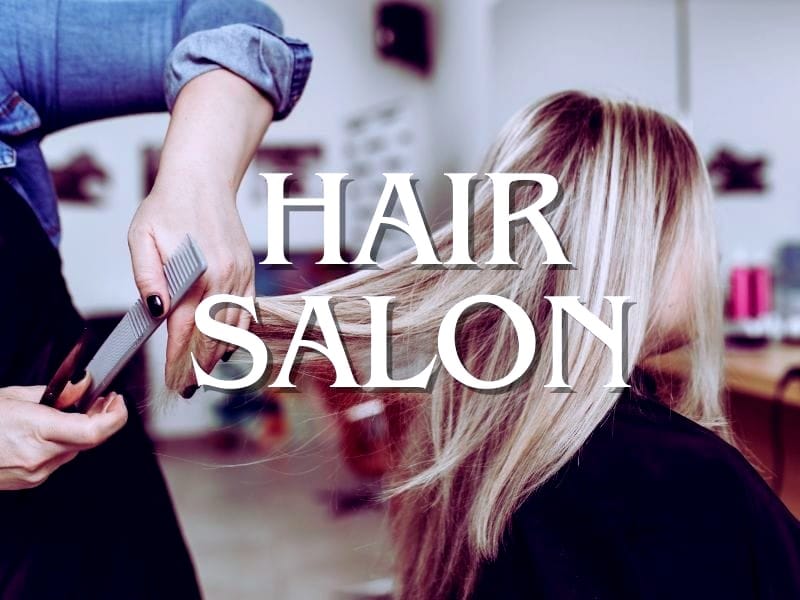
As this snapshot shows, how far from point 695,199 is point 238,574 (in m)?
2.55

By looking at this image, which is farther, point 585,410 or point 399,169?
point 399,169

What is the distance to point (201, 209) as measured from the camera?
66 centimetres

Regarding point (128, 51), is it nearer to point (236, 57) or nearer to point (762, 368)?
point (236, 57)

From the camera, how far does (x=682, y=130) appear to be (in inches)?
38.0

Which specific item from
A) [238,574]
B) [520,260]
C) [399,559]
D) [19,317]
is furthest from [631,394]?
[238,574]

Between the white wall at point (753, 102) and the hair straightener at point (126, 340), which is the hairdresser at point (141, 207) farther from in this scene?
the white wall at point (753, 102)

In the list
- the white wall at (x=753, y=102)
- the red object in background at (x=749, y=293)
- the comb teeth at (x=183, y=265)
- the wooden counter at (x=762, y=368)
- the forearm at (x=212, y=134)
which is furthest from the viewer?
the white wall at (x=753, y=102)

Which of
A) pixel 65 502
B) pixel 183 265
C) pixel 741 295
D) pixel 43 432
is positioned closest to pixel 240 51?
pixel 183 265

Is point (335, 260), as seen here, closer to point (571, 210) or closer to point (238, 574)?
point (571, 210)

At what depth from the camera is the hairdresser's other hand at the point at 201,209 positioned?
0.63 m

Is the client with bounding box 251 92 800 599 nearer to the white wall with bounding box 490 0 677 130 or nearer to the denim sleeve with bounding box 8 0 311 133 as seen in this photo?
the denim sleeve with bounding box 8 0 311 133

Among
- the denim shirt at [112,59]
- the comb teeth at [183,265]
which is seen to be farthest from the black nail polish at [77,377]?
the denim shirt at [112,59]

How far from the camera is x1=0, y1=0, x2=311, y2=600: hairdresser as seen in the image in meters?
0.71

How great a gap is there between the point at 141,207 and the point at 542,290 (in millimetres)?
446
